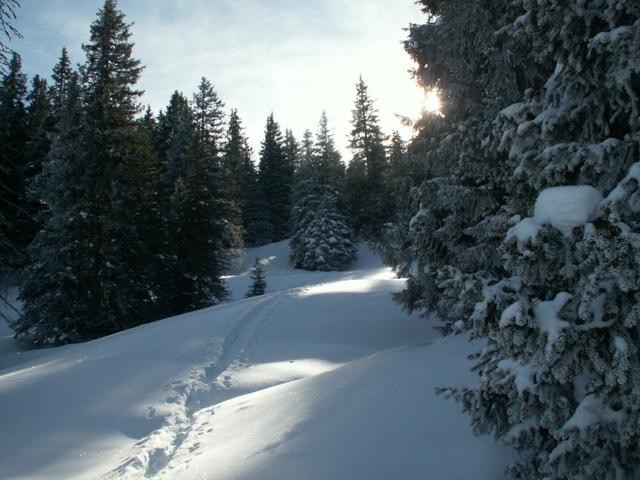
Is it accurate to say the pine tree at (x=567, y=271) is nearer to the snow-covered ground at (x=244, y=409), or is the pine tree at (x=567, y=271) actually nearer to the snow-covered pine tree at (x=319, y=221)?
the snow-covered ground at (x=244, y=409)

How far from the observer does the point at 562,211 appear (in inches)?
123

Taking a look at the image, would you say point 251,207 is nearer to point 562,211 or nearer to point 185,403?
→ point 185,403

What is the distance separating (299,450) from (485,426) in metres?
2.30

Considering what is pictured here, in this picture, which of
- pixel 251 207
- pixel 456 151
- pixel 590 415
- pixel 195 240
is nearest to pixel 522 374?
pixel 590 415

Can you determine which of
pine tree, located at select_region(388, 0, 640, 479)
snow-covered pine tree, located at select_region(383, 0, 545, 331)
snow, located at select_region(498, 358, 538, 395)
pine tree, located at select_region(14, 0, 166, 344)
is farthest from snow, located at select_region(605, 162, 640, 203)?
pine tree, located at select_region(14, 0, 166, 344)

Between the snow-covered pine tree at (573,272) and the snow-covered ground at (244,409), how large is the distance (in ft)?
3.19

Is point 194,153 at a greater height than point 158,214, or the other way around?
point 194,153

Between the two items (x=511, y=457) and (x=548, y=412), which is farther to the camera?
(x=511, y=457)

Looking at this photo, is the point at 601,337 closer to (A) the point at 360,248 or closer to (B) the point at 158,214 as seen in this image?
(B) the point at 158,214

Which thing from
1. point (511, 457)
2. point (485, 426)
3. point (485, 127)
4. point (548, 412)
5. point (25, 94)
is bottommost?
point (511, 457)

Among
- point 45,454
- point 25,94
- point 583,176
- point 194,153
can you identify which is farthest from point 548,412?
point 25,94

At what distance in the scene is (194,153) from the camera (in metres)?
25.8

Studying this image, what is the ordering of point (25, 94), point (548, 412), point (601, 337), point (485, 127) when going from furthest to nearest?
point (25, 94) → point (485, 127) → point (548, 412) → point (601, 337)

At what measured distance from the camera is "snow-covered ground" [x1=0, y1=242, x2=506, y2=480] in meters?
4.73
